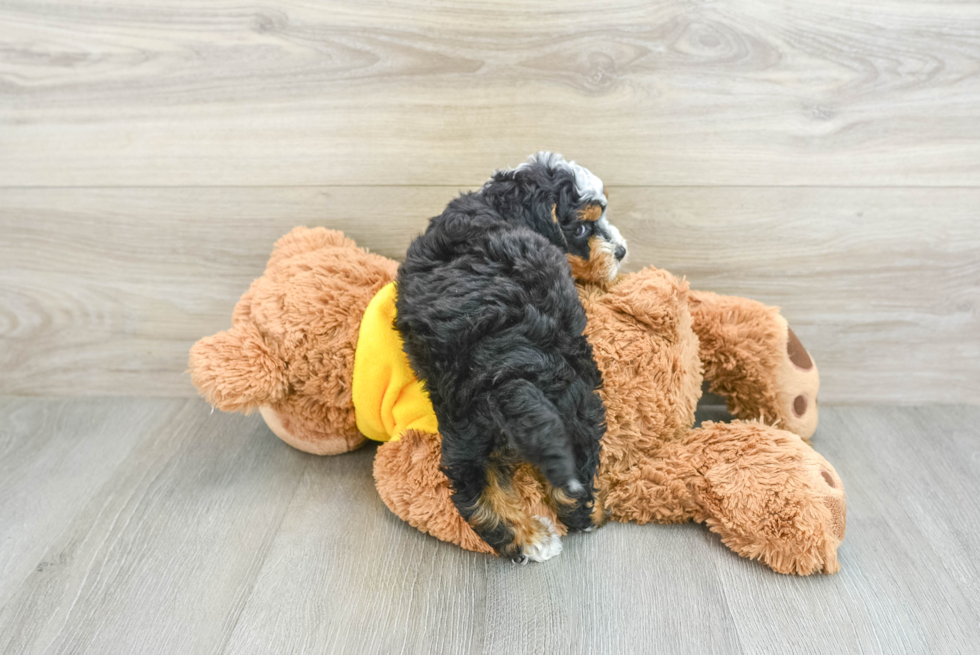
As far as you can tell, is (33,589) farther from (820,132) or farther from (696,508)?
(820,132)

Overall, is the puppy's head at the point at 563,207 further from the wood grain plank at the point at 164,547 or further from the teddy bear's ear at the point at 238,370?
the wood grain plank at the point at 164,547

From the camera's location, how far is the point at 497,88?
1106 millimetres

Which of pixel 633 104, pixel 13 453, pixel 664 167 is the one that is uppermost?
pixel 633 104

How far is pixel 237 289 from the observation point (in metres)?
1.28

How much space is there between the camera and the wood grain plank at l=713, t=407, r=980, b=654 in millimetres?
819

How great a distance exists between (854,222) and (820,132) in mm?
177

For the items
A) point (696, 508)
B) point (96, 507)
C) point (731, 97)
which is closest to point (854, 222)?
point (731, 97)

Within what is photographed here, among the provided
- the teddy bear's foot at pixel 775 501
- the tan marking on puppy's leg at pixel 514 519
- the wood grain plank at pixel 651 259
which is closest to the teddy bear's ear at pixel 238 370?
the wood grain plank at pixel 651 259

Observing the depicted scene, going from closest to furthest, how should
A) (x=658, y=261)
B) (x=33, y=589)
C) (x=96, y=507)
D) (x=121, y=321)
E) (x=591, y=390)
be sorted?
(x=591, y=390), (x=33, y=589), (x=96, y=507), (x=658, y=261), (x=121, y=321)

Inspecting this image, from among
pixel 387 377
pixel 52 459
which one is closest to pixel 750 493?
pixel 387 377

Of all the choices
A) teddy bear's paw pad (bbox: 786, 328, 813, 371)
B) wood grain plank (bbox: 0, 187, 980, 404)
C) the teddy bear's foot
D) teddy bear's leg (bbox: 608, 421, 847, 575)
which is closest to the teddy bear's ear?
wood grain plank (bbox: 0, 187, 980, 404)

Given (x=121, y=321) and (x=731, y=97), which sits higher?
(x=731, y=97)

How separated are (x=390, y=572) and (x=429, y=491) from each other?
0.41 ft

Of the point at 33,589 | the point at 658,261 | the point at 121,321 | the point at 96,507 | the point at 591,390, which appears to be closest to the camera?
the point at 591,390
